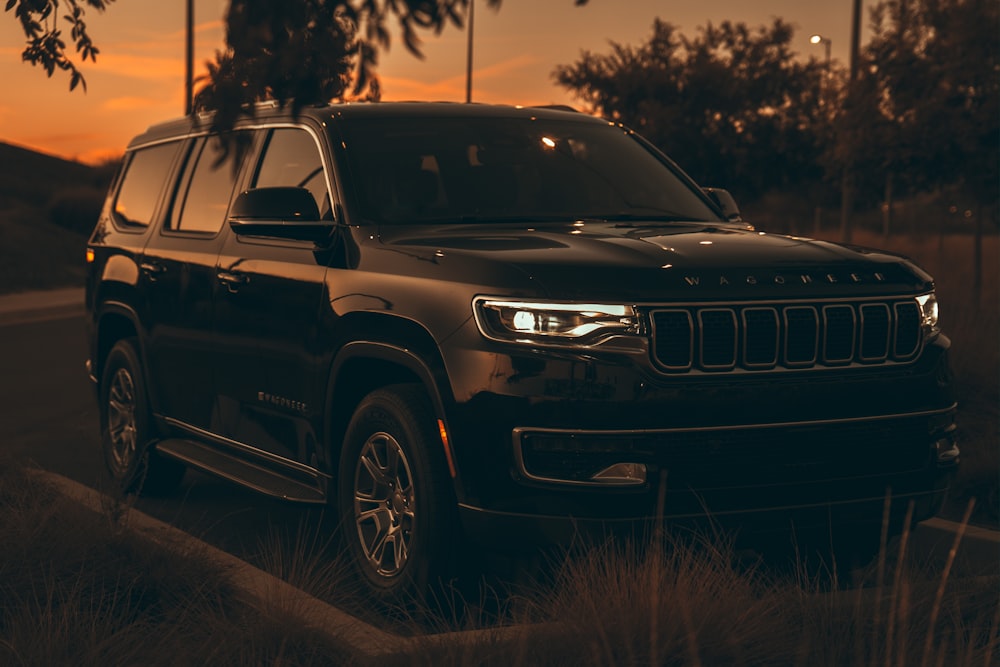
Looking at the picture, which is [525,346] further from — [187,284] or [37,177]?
[37,177]

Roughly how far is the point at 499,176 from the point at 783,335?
189 centimetres

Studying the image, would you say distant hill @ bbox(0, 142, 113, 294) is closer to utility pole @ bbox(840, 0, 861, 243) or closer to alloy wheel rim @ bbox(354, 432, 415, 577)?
utility pole @ bbox(840, 0, 861, 243)

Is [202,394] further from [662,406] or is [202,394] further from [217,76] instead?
[217,76]

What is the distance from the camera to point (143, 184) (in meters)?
8.72

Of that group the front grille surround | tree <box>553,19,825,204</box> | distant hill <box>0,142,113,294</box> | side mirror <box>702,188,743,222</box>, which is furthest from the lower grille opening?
tree <box>553,19,825,204</box>

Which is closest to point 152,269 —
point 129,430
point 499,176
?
point 129,430

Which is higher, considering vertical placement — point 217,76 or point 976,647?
point 217,76

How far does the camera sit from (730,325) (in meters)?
5.32

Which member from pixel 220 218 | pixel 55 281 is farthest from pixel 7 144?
pixel 220 218

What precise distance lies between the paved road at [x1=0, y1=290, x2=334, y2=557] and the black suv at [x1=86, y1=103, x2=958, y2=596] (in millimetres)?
430

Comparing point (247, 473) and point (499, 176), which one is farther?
point (247, 473)

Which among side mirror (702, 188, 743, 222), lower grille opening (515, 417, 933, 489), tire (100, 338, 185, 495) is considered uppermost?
side mirror (702, 188, 743, 222)

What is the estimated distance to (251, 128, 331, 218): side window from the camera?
6793mm

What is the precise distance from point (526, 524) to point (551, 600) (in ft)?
0.92
